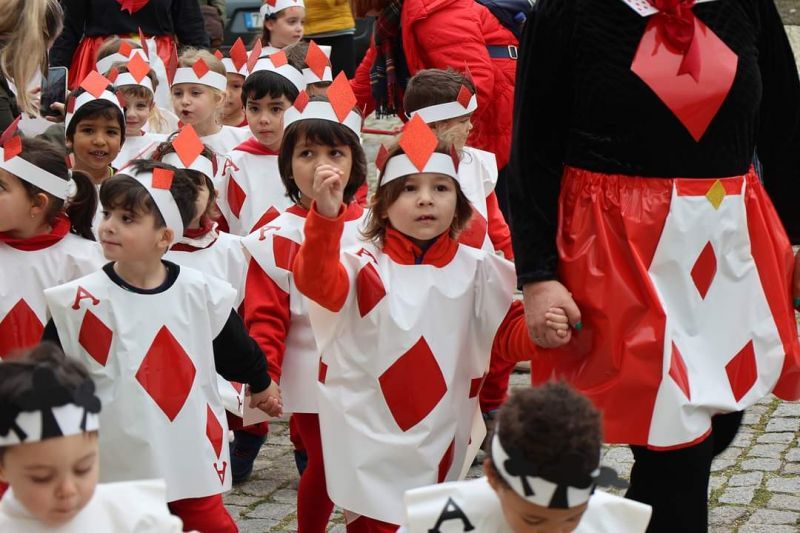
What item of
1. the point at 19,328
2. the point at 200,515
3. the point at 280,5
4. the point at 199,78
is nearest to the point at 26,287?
the point at 19,328

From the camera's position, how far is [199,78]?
830 cm

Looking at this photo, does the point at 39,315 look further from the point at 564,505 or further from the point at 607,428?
the point at 564,505

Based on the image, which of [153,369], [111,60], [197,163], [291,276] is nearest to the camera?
[153,369]

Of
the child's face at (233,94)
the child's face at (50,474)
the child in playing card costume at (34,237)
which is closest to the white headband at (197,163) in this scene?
the child in playing card costume at (34,237)

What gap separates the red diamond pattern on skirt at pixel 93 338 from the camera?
423 centimetres

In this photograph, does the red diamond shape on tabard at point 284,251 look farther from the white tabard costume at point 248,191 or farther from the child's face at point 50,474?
the child's face at point 50,474

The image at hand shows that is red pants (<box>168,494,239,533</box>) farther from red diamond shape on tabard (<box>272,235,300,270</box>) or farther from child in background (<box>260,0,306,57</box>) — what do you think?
child in background (<box>260,0,306,57</box>)

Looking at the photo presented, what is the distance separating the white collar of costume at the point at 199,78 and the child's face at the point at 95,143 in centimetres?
135

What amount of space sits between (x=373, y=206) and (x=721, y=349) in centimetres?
131

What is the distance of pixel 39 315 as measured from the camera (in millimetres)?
4949

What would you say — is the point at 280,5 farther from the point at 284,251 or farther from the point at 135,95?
the point at 284,251

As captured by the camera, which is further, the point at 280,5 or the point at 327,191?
the point at 280,5

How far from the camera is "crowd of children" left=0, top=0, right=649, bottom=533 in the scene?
3.08 meters

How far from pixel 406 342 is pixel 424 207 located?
1.44 feet
